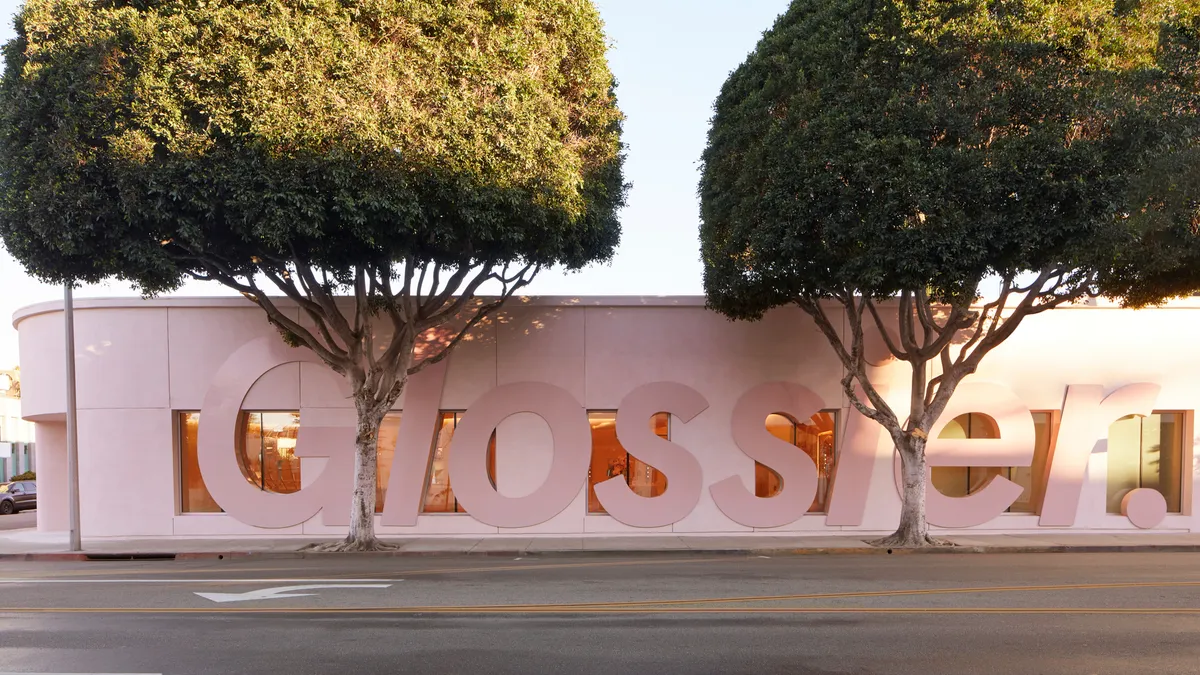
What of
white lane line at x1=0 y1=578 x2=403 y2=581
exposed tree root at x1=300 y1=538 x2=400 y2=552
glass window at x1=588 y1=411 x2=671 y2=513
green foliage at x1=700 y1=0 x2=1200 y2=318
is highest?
green foliage at x1=700 y1=0 x2=1200 y2=318

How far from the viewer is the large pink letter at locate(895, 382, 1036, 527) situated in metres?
18.2

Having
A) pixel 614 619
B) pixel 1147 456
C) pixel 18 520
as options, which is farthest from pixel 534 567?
pixel 18 520

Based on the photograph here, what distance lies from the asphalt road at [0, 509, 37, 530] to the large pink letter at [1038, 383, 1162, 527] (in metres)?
27.6

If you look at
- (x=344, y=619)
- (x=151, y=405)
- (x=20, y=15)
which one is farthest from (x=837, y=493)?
(x=20, y=15)

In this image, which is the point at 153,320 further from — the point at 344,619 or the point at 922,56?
the point at 922,56

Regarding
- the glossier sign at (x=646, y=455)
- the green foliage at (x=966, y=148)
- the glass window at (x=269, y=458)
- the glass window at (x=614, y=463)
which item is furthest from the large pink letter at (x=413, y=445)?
the green foliage at (x=966, y=148)

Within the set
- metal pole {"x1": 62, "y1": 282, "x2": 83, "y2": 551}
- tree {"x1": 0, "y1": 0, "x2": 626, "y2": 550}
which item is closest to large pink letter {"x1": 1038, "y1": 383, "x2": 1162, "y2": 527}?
tree {"x1": 0, "y1": 0, "x2": 626, "y2": 550}

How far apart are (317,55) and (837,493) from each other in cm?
1376

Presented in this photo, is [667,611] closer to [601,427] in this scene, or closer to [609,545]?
[609,545]

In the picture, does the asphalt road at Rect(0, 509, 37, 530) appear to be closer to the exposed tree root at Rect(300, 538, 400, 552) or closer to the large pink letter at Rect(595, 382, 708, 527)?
the exposed tree root at Rect(300, 538, 400, 552)

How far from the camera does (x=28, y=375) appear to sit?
19.4 metres

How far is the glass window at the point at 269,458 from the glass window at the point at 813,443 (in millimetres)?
8524

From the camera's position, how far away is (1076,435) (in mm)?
18422

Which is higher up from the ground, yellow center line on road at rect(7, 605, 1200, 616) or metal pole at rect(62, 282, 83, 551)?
metal pole at rect(62, 282, 83, 551)
